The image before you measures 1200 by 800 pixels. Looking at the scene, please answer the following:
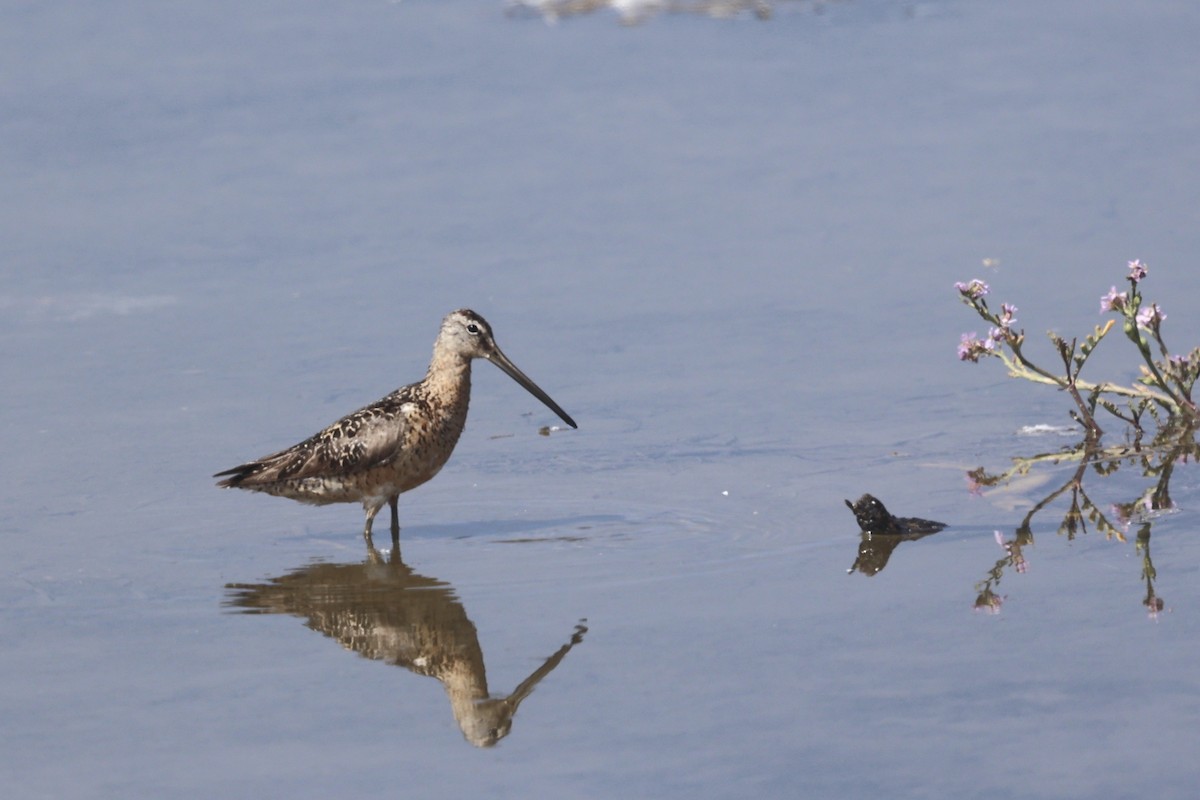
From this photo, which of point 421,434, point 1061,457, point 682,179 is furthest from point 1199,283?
point 421,434

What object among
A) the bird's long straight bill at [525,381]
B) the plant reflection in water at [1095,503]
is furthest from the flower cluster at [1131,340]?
the bird's long straight bill at [525,381]

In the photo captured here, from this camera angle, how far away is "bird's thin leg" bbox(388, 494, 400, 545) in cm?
686

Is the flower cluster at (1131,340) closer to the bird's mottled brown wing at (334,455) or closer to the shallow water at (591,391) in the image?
the shallow water at (591,391)

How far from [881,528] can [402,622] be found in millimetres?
1553

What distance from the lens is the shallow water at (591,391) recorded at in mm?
4805

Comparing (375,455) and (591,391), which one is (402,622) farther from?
(591,391)

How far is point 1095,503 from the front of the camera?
6.47 m

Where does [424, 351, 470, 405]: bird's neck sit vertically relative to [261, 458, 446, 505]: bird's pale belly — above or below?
above

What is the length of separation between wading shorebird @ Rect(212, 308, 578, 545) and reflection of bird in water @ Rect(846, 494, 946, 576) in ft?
5.54

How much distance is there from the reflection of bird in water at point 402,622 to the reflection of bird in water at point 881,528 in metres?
1.10

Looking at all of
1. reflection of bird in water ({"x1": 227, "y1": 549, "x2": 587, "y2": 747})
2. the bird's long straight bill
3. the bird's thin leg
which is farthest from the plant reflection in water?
the bird's thin leg

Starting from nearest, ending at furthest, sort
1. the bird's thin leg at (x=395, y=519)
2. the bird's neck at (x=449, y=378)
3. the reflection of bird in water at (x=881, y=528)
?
1. the reflection of bird in water at (x=881, y=528)
2. the bird's thin leg at (x=395, y=519)
3. the bird's neck at (x=449, y=378)

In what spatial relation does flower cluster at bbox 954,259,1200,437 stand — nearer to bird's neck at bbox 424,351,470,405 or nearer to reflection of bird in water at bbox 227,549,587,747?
bird's neck at bbox 424,351,470,405

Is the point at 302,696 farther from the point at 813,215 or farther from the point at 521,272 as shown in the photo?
the point at 813,215
